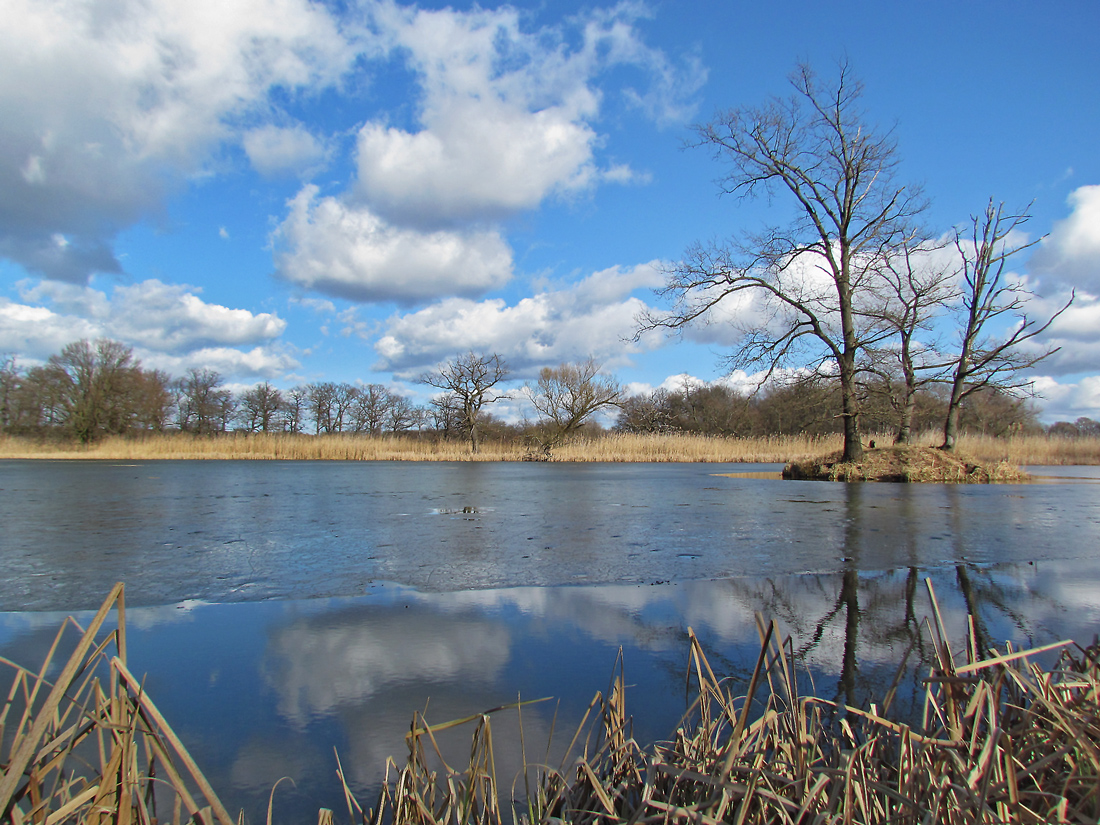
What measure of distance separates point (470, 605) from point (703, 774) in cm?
188

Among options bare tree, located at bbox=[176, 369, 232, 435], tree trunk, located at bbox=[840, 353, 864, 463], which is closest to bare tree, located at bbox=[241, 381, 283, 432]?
bare tree, located at bbox=[176, 369, 232, 435]

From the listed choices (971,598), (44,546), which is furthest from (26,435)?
(971,598)

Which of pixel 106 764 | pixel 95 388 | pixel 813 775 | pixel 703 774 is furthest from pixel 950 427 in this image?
pixel 95 388

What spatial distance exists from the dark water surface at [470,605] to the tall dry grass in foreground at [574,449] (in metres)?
18.0

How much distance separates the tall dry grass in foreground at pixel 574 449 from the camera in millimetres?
23672

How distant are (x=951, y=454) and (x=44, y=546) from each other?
49.5 feet

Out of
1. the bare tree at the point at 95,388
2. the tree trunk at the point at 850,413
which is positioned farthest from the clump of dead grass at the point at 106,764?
the bare tree at the point at 95,388

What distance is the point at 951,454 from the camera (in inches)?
509

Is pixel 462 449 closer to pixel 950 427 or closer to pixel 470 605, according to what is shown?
pixel 950 427

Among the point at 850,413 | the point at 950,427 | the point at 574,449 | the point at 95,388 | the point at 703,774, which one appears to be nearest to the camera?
the point at 703,774

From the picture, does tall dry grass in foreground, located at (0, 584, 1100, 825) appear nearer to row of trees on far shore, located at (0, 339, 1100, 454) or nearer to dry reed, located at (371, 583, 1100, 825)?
dry reed, located at (371, 583, 1100, 825)

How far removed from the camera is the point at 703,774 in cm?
98

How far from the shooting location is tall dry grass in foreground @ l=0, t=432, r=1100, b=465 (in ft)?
77.7

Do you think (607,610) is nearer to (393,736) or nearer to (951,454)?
(393,736)
